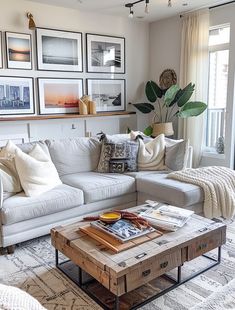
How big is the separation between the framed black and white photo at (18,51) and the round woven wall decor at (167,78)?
235cm

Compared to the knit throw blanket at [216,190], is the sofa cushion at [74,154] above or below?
above

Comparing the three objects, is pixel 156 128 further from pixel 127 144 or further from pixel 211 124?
pixel 127 144

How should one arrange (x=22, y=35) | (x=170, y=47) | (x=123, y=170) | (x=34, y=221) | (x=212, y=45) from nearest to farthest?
(x=34, y=221)
(x=123, y=170)
(x=22, y=35)
(x=212, y=45)
(x=170, y=47)

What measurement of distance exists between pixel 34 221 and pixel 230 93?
11.3ft

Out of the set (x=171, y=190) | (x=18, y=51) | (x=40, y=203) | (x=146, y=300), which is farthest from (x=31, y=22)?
(x=146, y=300)

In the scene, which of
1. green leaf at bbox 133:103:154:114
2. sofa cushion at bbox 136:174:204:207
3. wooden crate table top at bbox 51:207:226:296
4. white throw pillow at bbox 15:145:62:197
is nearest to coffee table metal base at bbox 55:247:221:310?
wooden crate table top at bbox 51:207:226:296

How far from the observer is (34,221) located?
2746 mm

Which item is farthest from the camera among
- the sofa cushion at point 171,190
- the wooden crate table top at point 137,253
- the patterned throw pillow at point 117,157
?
the patterned throw pillow at point 117,157

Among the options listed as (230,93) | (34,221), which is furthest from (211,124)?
(34,221)

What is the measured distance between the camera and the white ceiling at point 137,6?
4547 mm

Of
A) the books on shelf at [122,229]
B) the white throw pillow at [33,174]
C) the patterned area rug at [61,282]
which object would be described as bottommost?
the patterned area rug at [61,282]

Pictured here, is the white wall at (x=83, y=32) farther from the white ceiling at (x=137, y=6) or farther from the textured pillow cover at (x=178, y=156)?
the textured pillow cover at (x=178, y=156)

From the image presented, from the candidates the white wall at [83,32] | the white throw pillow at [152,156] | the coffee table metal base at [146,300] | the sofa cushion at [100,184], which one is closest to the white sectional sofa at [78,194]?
A: the sofa cushion at [100,184]

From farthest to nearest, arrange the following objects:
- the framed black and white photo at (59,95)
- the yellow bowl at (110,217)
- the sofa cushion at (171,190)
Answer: the framed black and white photo at (59,95)
the sofa cushion at (171,190)
the yellow bowl at (110,217)
